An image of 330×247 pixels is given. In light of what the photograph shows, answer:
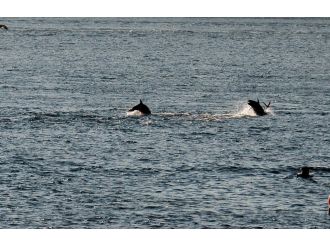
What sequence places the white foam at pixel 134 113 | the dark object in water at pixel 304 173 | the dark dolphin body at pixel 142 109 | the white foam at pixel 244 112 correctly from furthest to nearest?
1. the white foam at pixel 244 112
2. the white foam at pixel 134 113
3. the dark dolphin body at pixel 142 109
4. the dark object in water at pixel 304 173

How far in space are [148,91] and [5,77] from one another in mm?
24766

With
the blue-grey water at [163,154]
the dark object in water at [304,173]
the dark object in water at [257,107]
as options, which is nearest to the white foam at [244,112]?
the blue-grey water at [163,154]

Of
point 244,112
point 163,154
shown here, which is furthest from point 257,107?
point 163,154

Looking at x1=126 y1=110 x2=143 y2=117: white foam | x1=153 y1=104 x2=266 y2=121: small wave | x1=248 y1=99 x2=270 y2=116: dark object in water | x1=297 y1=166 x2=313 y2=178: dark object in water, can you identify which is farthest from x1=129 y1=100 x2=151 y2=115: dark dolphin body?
x1=297 y1=166 x2=313 y2=178: dark object in water

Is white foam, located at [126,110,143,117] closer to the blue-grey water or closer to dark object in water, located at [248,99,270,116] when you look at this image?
the blue-grey water

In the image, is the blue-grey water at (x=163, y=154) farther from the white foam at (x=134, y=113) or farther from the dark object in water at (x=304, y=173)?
the white foam at (x=134, y=113)

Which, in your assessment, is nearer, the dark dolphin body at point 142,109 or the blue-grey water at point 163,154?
the blue-grey water at point 163,154

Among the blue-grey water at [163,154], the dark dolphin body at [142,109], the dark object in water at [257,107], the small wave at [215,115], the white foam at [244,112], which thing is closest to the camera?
the blue-grey water at [163,154]

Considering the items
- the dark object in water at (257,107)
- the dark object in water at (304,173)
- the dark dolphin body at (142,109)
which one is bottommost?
the dark object in water at (304,173)

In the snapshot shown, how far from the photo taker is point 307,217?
41188 mm

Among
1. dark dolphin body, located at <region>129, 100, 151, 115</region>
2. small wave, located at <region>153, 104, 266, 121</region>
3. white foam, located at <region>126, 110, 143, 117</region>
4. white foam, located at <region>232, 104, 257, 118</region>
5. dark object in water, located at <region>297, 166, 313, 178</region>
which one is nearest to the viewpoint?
dark object in water, located at <region>297, 166, 313, 178</region>

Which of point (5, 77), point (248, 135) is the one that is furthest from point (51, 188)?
point (5, 77)

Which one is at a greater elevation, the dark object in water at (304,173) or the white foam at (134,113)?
the white foam at (134,113)

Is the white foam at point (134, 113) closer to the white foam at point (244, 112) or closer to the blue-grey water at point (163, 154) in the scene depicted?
the blue-grey water at point (163, 154)
